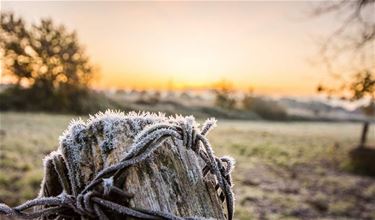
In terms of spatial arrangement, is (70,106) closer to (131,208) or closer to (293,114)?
(293,114)

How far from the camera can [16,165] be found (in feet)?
42.6

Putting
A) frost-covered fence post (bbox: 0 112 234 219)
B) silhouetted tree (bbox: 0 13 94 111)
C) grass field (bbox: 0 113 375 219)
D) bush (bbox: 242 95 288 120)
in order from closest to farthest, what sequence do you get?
frost-covered fence post (bbox: 0 112 234 219) < grass field (bbox: 0 113 375 219) < silhouetted tree (bbox: 0 13 94 111) < bush (bbox: 242 95 288 120)

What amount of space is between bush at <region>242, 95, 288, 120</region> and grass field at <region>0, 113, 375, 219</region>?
26936 mm

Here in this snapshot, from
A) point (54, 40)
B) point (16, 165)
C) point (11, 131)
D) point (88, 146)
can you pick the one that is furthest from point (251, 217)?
point (54, 40)

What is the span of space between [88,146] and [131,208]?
0.26m

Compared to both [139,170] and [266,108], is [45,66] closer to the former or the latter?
[266,108]

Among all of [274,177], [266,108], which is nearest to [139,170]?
[274,177]

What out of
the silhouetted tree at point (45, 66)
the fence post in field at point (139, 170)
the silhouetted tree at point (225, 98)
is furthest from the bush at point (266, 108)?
the fence post in field at point (139, 170)

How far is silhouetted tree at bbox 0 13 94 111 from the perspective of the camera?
116 feet

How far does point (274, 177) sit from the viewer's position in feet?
51.9

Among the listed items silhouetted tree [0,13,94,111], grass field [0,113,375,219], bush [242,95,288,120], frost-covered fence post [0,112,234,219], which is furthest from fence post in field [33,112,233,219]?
bush [242,95,288,120]

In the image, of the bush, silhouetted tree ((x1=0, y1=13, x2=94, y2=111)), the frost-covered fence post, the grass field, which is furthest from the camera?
the bush

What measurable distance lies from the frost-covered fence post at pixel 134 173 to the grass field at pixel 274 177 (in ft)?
29.9

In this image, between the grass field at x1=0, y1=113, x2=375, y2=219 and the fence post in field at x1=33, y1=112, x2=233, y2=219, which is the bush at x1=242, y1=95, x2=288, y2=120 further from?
the fence post in field at x1=33, y1=112, x2=233, y2=219
